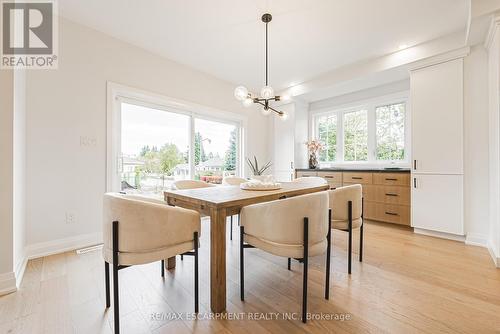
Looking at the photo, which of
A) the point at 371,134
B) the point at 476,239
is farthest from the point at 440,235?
the point at 371,134

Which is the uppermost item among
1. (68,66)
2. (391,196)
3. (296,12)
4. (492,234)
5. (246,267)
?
(296,12)

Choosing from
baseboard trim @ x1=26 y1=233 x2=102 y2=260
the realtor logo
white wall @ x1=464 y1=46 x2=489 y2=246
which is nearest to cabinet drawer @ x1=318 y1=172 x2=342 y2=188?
white wall @ x1=464 y1=46 x2=489 y2=246

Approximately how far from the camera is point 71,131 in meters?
2.40

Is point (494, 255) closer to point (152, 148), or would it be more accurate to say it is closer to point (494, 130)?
point (494, 130)

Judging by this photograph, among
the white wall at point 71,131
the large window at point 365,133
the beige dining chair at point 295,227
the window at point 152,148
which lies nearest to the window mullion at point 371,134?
the large window at point 365,133

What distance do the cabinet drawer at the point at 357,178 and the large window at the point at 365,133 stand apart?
67 centimetres

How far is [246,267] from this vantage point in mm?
1979

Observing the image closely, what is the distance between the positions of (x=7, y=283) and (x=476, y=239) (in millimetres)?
4702

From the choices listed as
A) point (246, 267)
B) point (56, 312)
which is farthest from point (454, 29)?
point (56, 312)

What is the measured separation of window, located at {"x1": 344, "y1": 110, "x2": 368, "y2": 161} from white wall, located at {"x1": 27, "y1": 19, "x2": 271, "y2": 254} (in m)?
3.90

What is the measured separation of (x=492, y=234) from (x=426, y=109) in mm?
1659

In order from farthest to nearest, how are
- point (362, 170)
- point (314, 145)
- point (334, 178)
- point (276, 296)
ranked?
point (314, 145), point (334, 178), point (362, 170), point (276, 296)

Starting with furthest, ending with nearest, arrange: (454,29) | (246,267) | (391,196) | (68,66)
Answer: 1. (391,196)
2. (454,29)
3. (68,66)
4. (246,267)

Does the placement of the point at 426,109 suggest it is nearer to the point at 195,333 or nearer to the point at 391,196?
the point at 391,196
